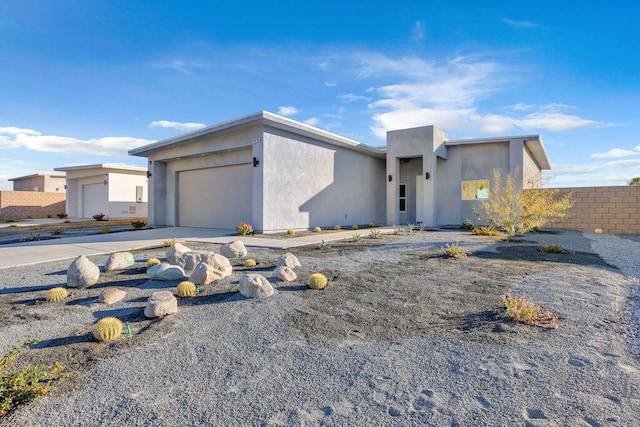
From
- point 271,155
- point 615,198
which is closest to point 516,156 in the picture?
point 615,198

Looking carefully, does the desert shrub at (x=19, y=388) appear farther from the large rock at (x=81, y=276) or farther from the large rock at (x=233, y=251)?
the large rock at (x=233, y=251)

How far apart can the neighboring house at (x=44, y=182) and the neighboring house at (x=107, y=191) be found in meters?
9.49

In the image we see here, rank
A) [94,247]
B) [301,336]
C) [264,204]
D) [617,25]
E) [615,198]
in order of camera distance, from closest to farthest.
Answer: [301,336]
[94,247]
[617,25]
[264,204]
[615,198]

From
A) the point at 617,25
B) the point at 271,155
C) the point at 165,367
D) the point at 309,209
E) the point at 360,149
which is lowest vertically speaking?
the point at 165,367

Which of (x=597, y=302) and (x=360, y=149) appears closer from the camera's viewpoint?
(x=597, y=302)

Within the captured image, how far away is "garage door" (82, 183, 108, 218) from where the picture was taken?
77.2 ft

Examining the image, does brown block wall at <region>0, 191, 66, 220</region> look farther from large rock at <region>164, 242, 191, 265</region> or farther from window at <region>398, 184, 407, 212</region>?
large rock at <region>164, 242, 191, 265</region>

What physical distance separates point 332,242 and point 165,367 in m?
7.40

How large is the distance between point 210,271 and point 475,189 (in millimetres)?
14803

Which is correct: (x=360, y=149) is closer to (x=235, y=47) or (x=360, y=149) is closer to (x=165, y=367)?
(x=235, y=47)

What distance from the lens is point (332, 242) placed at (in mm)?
10078

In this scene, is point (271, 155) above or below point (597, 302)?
above

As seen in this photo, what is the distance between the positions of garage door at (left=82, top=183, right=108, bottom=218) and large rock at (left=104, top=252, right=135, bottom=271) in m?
19.5

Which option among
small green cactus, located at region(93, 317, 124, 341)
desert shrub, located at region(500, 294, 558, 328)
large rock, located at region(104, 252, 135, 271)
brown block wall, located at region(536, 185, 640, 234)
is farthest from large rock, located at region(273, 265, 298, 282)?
brown block wall, located at region(536, 185, 640, 234)
